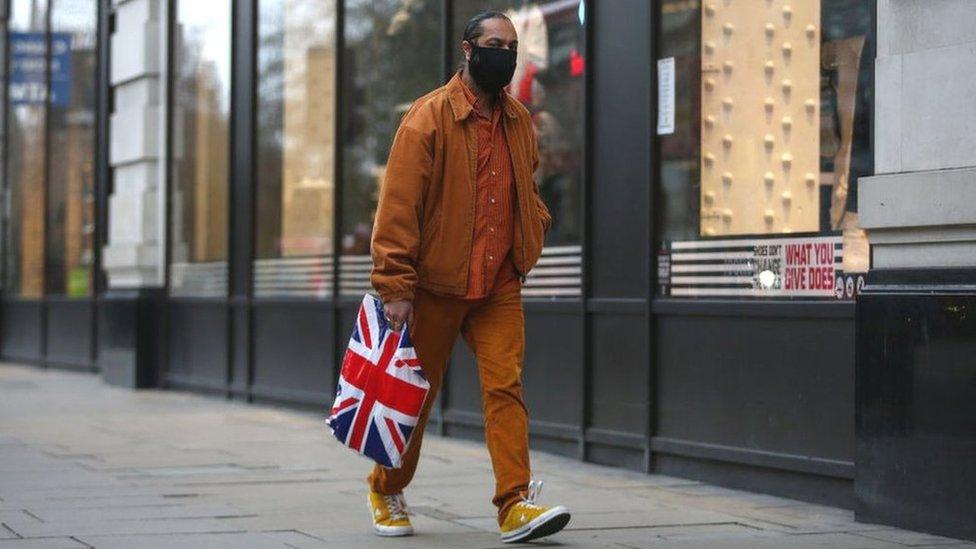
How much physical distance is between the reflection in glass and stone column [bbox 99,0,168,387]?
586 cm

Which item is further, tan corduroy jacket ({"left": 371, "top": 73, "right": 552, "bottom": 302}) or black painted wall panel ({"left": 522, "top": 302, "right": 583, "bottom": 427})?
black painted wall panel ({"left": 522, "top": 302, "right": 583, "bottom": 427})

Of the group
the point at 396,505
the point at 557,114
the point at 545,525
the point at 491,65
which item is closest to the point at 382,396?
the point at 396,505

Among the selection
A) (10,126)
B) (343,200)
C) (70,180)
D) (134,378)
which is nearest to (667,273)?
(343,200)

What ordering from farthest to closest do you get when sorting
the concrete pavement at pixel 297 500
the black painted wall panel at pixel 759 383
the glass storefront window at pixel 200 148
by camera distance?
the glass storefront window at pixel 200 148
the black painted wall panel at pixel 759 383
the concrete pavement at pixel 297 500

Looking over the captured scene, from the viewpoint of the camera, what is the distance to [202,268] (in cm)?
1461

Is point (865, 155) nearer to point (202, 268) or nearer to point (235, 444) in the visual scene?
point (235, 444)

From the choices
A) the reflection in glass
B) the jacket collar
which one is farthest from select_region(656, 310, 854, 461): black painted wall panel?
the jacket collar

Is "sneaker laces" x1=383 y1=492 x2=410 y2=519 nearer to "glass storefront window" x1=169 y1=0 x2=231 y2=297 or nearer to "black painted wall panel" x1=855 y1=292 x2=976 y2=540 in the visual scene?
"black painted wall panel" x1=855 y1=292 x2=976 y2=540

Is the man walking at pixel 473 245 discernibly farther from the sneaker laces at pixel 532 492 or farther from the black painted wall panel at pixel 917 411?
the black painted wall panel at pixel 917 411

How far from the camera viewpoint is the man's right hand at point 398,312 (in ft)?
20.0

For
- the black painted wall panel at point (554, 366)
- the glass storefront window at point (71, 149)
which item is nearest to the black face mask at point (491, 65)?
the black painted wall panel at point (554, 366)

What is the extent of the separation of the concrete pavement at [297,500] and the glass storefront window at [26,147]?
899 cm

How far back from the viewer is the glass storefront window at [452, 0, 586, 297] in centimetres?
953

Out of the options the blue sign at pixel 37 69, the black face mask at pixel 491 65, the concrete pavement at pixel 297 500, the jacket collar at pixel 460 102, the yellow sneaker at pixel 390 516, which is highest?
the blue sign at pixel 37 69
